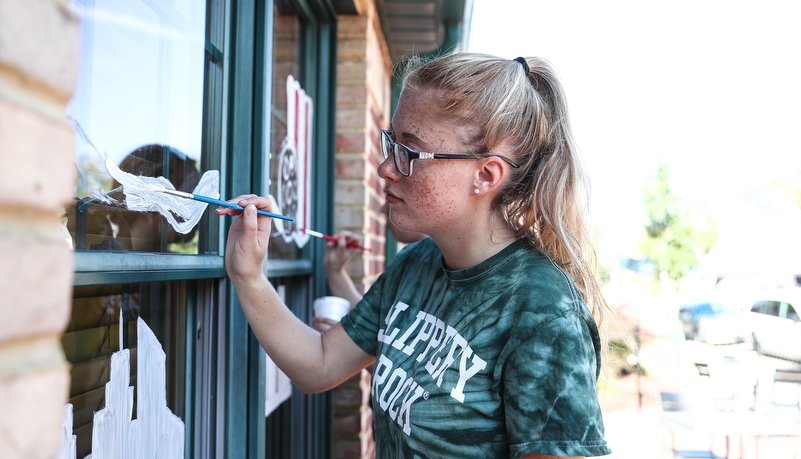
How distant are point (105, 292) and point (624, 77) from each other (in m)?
9.71

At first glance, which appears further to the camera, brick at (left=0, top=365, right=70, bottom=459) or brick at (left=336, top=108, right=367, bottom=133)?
brick at (left=336, top=108, right=367, bottom=133)

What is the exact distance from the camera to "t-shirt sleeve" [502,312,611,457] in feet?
3.66

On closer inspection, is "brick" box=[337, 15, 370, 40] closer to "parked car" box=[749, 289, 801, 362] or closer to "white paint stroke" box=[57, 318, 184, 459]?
"white paint stroke" box=[57, 318, 184, 459]

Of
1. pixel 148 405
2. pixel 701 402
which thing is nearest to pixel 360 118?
pixel 148 405

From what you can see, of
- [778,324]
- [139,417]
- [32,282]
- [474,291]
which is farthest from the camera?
[778,324]

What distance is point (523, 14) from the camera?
17.7 feet

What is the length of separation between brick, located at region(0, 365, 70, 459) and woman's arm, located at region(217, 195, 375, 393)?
0.86 m

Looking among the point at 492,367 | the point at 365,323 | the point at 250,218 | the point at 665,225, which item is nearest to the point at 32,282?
the point at 250,218

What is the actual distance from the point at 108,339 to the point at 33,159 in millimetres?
725

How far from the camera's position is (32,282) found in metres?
0.40

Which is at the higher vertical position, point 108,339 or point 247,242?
point 247,242

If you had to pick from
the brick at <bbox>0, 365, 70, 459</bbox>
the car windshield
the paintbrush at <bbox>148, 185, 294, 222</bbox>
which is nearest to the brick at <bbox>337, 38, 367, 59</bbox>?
the paintbrush at <bbox>148, 185, 294, 222</bbox>

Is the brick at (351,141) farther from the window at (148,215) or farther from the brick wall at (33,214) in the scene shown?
the brick wall at (33,214)

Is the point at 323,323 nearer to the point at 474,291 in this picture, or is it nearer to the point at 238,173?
the point at 238,173
